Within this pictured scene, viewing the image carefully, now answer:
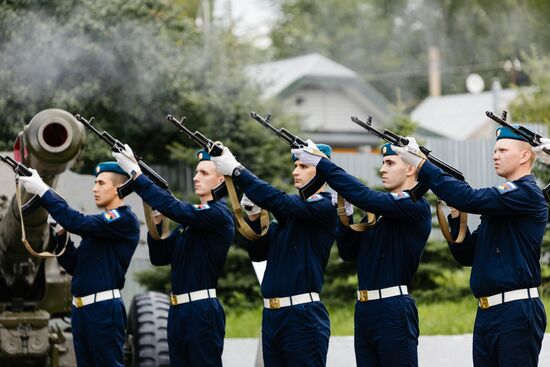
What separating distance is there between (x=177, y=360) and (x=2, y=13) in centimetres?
796

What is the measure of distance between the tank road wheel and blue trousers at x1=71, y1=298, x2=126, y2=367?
171 cm

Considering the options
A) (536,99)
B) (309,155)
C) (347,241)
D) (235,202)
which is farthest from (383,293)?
(536,99)

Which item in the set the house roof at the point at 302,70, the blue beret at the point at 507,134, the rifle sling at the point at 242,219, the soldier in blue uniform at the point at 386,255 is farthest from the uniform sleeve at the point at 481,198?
the house roof at the point at 302,70

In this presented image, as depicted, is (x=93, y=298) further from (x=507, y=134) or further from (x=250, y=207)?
(x=507, y=134)

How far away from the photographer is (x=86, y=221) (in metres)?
9.19

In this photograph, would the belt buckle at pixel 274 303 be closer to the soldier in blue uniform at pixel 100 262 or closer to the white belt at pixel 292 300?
the white belt at pixel 292 300

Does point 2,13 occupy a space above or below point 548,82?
below

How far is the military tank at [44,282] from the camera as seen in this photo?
31.1ft

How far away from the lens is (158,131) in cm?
1870

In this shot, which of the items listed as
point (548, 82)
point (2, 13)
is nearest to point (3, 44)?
point (2, 13)

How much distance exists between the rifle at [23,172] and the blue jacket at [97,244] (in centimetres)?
22

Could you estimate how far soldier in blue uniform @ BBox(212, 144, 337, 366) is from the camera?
831cm

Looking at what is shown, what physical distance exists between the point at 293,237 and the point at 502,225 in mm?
1436

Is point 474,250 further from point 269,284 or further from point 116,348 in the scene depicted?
point 116,348
